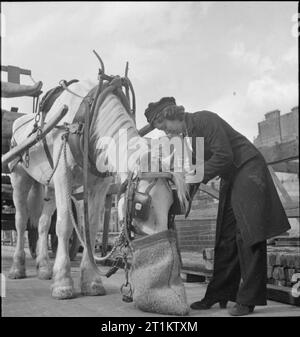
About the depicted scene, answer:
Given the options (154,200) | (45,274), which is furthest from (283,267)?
(45,274)

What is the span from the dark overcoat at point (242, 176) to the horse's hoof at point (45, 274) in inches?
87.7

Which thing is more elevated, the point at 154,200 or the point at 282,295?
the point at 154,200

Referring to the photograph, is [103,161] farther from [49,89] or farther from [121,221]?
[49,89]

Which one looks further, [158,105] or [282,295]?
[282,295]

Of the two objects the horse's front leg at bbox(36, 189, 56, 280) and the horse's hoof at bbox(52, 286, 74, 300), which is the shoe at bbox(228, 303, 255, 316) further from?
the horse's front leg at bbox(36, 189, 56, 280)

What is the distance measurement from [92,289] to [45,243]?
1.64 meters

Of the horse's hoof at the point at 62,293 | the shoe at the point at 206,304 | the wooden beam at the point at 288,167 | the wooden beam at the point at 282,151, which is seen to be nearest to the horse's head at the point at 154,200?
the shoe at the point at 206,304

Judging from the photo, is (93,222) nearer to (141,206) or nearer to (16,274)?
(16,274)

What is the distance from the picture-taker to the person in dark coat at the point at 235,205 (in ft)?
8.18

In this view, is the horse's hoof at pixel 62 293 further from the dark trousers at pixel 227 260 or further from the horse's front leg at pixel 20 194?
the horse's front leg at pixel 20 194

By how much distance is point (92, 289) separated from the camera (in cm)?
322

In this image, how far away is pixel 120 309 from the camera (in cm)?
263

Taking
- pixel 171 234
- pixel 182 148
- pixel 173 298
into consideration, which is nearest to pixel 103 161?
pixel 182 148

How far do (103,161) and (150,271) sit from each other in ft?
3.23
